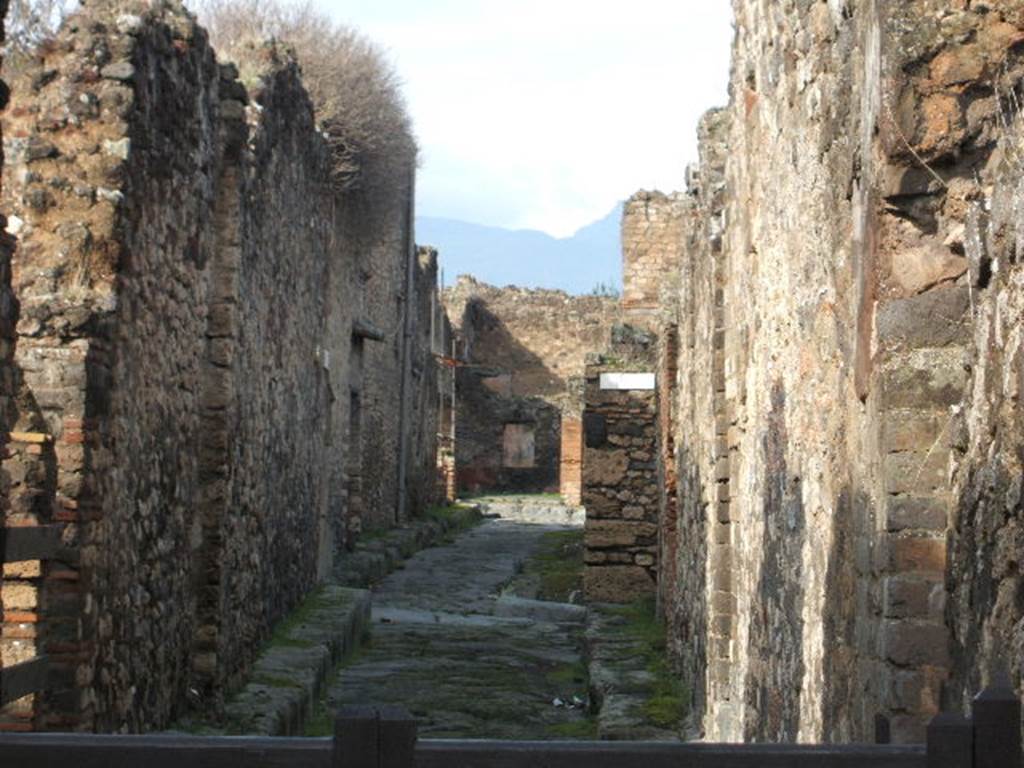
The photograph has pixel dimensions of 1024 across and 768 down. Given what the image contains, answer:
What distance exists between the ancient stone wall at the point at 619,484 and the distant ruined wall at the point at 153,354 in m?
3.49

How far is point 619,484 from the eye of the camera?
15000 mm

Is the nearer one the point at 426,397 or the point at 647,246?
the point at 647,246

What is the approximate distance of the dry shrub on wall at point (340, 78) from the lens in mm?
15391

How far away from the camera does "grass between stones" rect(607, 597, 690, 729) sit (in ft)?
28.4

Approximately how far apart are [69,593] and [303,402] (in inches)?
269

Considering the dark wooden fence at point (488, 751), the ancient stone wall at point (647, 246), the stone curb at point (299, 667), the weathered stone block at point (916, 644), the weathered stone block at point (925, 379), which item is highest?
the ancient stone wall at point (647, 246)

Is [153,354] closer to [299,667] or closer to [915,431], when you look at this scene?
[299,667]

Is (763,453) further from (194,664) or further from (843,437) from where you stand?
(194,664)

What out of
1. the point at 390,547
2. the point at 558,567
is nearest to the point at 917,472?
the point at 558,567

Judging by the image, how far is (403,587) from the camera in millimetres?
17047

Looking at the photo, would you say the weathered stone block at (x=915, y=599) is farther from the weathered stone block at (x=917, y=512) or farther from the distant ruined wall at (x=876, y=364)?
the weathered stone block at (x=917, y=512)

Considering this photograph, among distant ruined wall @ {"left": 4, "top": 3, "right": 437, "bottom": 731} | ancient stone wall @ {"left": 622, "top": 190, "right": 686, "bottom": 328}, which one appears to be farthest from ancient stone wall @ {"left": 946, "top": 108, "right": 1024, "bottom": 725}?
ancient stone wall @ {"left": 622, "top": 190, "right": 686, "bottom": 328}

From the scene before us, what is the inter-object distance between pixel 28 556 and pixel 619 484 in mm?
9906

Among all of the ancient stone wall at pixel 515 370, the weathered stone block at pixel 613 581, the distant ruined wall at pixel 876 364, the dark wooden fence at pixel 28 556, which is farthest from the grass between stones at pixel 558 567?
the ancient stone wall at pixel 515 370
